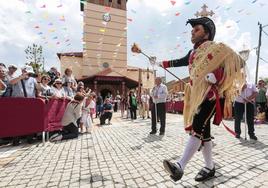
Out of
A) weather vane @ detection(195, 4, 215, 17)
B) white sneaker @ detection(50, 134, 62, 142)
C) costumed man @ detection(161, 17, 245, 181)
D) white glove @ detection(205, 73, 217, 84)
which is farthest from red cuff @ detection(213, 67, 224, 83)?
weather vane @ detection(195, 4, 215, 17)

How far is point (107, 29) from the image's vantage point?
1453 inches

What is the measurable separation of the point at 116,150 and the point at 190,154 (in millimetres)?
2664

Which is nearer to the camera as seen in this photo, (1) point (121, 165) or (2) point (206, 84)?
(2) point (206, 84)

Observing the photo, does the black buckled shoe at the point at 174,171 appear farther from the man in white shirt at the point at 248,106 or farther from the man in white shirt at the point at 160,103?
the man in white shirt at the point at 160,103

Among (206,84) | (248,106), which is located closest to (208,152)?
(206,84)

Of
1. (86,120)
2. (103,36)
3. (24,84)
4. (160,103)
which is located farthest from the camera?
(103,36)

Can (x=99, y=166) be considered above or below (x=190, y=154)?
below

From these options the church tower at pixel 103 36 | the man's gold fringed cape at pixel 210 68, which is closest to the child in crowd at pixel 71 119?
the man's gold fringed cape at pixel 210 68

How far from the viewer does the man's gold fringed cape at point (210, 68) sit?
3.27m

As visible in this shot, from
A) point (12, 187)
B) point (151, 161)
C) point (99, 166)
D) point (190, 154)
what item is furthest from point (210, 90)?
point (12, 187)

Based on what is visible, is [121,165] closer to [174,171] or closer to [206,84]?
[174,171]

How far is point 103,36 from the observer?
121 ft

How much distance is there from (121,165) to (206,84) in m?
1.95

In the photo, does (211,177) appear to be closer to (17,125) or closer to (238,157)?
(238,157)
